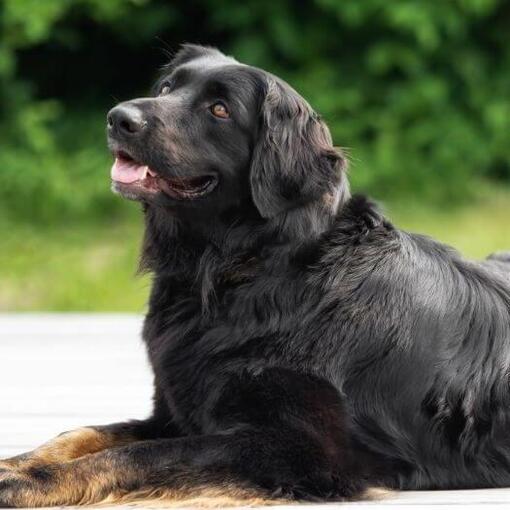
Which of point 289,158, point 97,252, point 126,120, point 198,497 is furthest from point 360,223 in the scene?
point 97,252

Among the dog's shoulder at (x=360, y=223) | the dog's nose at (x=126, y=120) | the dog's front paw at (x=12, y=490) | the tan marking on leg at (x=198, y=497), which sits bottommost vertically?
the tan marking on leg at (x=198, y=497)

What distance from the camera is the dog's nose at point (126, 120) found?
3.43m

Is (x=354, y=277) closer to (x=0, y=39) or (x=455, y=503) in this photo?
(x=455, y=503)

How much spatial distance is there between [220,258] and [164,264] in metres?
0.20

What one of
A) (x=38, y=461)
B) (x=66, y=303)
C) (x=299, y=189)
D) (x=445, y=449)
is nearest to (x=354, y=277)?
(x=299, y=189)

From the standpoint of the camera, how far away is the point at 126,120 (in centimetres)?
344

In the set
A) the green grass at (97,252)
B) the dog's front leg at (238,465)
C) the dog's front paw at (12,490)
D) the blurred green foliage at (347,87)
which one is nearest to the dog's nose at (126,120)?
the dog's front leg at (238,465)

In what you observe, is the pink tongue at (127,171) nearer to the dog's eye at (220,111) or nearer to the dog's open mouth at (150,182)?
the dog's open mouth at (150,182)

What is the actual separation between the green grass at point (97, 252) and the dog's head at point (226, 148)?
5059mm

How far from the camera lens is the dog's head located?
3488 mm

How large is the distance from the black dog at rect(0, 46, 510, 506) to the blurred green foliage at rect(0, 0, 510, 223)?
6.52 metres

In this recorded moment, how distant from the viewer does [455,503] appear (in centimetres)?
310

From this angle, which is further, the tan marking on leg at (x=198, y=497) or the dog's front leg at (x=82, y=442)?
the dog's front leg at (x=82, y=442)

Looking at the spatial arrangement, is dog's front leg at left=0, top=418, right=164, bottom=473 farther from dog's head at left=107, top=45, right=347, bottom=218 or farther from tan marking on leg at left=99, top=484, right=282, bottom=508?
dog's head at left=107, top=45, right=347, bottom=218
